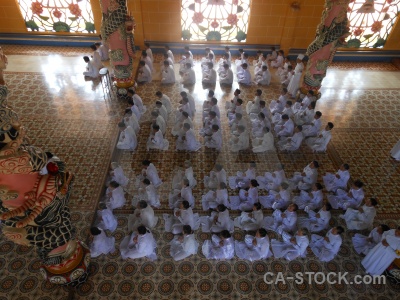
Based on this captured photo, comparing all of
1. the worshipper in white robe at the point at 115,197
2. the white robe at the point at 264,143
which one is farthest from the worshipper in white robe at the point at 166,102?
the worshipper in white robe at the point at 115,197

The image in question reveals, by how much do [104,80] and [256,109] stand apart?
5.57 m

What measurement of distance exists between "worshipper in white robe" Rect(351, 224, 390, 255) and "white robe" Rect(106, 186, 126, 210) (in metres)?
5.27

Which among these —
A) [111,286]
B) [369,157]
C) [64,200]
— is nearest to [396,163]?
[369,157]

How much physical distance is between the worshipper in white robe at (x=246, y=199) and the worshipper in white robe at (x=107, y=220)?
273 centimetres

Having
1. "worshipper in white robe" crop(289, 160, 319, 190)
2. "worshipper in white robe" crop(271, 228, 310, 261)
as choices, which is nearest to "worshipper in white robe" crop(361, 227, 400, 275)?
"worshipper in white robe" crop(271, 228, 310, 261)

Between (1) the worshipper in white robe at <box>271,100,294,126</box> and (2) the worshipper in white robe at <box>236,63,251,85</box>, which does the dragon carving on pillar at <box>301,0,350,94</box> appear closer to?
(1) the worshipper in white robe at <box>271,100,294,126</box>

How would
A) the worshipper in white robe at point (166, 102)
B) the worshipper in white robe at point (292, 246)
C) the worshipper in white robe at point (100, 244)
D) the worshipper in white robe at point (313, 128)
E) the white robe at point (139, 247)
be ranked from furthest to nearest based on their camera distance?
the worshipper in white robe at point (166, 102) → the worshipper in white robe at point (313, 128) → the worshipper in white robe at point (292, 246) → the worshipper in white robe at point (100, 244) → the white robe at point (139, 247)

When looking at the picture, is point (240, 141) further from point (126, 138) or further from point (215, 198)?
point (126, 138)

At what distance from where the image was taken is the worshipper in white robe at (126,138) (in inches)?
351

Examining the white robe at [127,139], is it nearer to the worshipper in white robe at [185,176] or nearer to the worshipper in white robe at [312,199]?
the worshipper in white robe at [185,176]

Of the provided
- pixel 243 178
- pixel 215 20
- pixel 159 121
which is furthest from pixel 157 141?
pixel 215 20

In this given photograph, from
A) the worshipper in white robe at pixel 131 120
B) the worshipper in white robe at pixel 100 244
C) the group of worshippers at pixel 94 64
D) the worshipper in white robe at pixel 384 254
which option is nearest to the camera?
the worshipper in white robe at pixel 384 254

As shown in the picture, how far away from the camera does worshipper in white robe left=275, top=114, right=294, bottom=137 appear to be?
9.52m

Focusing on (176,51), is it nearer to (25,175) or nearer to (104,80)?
(104,80)
